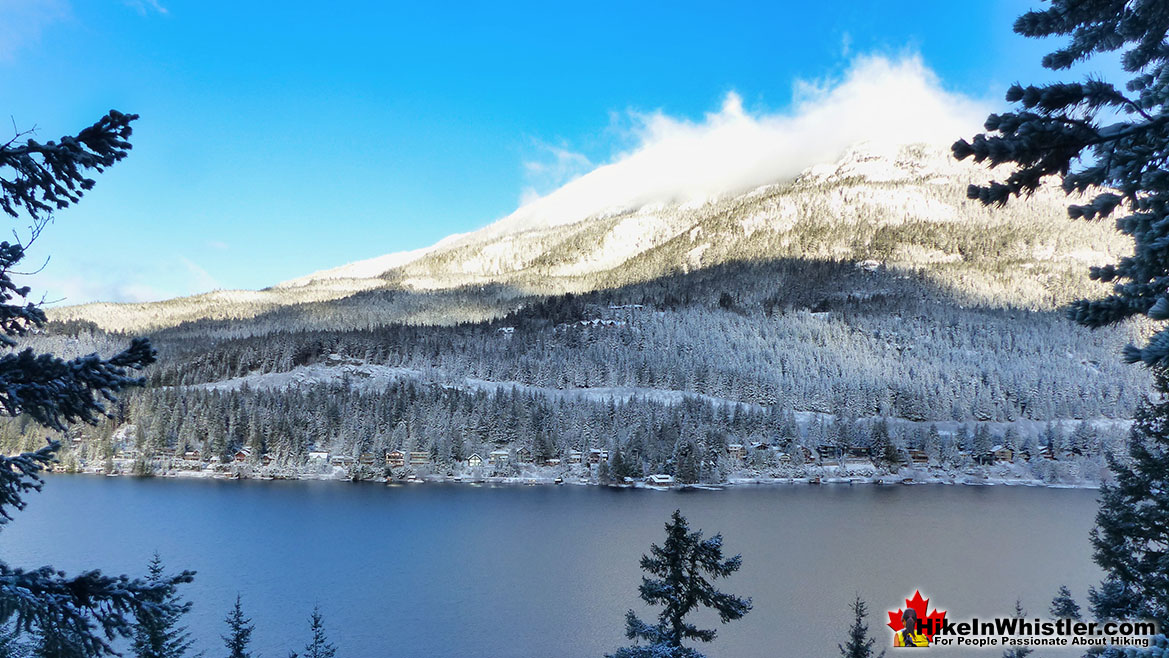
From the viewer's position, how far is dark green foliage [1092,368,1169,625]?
12648 mm

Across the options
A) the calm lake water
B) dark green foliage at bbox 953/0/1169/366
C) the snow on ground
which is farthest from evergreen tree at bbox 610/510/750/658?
the snow on ground

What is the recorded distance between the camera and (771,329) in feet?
578

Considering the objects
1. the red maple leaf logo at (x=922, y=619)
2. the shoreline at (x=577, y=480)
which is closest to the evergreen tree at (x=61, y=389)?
the red maple leaf logo at (x=922, y=619)

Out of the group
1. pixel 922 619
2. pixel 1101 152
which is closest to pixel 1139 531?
pixel 1101 152

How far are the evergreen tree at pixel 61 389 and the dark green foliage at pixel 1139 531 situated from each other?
16.2 metres

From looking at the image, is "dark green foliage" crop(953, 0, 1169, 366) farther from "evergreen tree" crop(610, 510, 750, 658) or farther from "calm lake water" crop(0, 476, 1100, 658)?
"calm lake water" crop(0, 476, 1100, 658)

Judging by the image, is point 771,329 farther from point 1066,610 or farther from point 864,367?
point 1066,610

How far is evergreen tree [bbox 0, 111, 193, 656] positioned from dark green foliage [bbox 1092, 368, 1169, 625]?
53.2 feet

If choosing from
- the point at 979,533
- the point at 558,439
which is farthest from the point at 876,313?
the point at 979,533

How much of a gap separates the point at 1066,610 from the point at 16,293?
20.6 meters

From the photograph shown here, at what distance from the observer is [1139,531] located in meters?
13.4

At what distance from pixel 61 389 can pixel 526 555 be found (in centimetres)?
4720

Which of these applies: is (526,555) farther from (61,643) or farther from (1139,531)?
(61,643)

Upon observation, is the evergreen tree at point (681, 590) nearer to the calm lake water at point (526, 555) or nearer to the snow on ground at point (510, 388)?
the calm lake water at point (526, 555)
